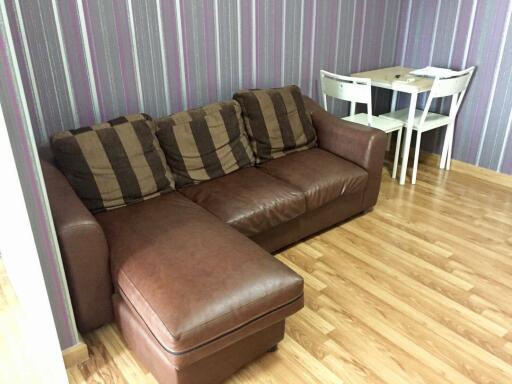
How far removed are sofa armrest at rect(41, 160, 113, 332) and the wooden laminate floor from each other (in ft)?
0.55

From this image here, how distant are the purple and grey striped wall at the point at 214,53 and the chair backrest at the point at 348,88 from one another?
0.16 metres

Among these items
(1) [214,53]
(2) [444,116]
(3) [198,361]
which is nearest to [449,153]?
(2) [444,116]

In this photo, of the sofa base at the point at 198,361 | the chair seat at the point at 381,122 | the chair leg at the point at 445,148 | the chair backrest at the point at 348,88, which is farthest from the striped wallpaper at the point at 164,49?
the sofa base at the point at 198,361

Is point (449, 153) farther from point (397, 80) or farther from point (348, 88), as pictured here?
point (348, 88)

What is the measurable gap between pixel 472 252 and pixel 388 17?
85.0 inches

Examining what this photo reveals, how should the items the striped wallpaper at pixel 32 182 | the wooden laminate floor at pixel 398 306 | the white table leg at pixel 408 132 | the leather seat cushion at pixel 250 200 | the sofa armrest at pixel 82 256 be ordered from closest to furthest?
the striped wallpaper at pixel 32 182, the sofa armrest at pixel 82 256, the wooden laminate floor at pixel 398 306, the leather seat cushion at pixel 250 200, the white table leg at pixel 408 132

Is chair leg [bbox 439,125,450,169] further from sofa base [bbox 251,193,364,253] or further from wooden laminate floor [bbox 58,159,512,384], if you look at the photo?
sofa base [bbox 251,193,364,253]

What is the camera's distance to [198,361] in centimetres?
159

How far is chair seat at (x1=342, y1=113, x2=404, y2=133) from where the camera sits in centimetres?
330

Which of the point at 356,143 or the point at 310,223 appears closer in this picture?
the point at 310,223

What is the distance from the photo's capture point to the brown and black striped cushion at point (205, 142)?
2488mm

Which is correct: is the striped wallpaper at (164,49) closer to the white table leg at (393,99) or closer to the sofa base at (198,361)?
the white table leg at (393,99)

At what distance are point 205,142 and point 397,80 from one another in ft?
5.55

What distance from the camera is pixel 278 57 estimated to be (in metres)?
3.18
